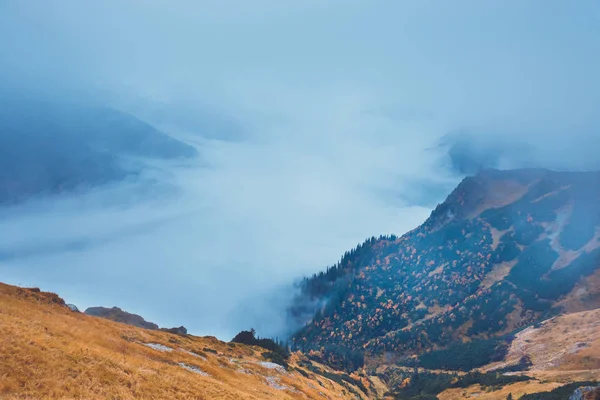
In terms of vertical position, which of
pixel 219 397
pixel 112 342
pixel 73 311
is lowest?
pixel 219 397

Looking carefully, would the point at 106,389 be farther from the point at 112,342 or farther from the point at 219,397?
the point at 112,342

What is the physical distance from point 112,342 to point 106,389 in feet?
87.7

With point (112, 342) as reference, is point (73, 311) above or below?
above

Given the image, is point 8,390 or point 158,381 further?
point 158,381

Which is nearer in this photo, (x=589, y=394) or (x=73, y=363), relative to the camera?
(x=73, y=363)

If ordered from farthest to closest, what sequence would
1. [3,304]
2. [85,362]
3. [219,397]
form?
[3,304], [219,397], [85,362]

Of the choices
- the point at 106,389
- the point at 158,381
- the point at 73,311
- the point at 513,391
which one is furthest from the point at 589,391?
the point at 513,391

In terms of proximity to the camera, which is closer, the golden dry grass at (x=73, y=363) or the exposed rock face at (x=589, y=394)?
the golden dry grass at (x=73, y=363)

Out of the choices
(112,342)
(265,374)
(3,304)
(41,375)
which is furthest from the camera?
(265,374)

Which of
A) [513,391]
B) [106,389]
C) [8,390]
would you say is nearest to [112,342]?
[106,389]

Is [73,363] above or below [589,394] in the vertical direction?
below

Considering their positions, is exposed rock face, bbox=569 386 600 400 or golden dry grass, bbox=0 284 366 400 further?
exposed rock face, bbox=569 386 600 400

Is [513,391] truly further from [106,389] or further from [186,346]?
[106,389]

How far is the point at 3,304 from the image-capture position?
197 feet
